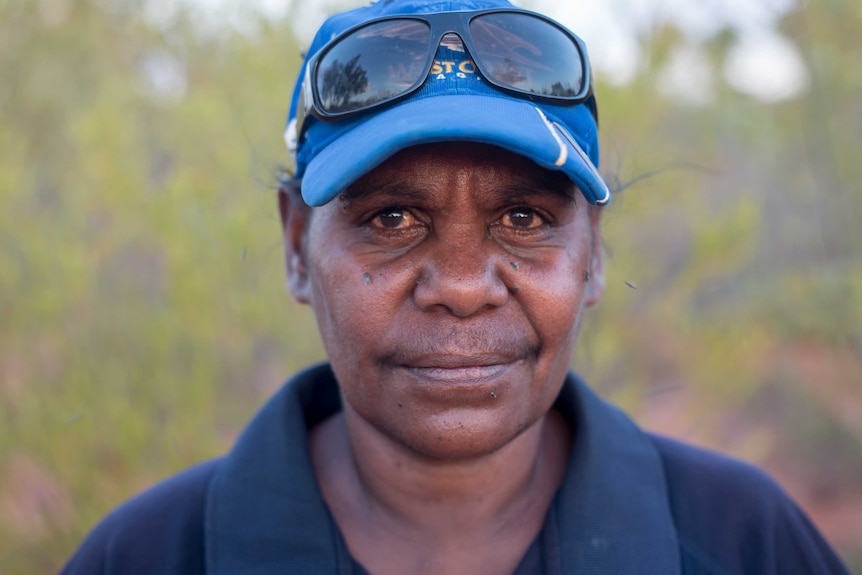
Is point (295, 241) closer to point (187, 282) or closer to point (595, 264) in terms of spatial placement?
point (595, 264)

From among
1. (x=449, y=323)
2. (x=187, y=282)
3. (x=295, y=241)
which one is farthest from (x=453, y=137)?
(x=187, y=282)

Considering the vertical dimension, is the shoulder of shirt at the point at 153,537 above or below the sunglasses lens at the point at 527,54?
below

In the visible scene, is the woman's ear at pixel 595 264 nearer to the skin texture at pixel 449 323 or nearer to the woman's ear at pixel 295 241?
the skin texture at pixel 449 323

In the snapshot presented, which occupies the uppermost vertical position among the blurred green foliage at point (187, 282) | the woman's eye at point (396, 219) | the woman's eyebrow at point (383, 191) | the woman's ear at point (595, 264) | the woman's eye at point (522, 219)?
the woman's eyebrow at point (383, 191)

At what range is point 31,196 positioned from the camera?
4.26 m

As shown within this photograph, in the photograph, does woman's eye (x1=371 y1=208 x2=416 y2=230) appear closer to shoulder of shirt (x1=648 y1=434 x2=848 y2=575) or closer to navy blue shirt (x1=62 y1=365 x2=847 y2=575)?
navy blue shirt (x1=62 y1=365 x2=847 y2=575)

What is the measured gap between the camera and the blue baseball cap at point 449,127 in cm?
134

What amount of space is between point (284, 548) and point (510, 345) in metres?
0.61

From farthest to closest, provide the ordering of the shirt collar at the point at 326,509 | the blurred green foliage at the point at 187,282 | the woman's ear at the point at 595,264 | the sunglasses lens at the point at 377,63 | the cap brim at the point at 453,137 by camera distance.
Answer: the blurred green foliage at the point at 187,282 → the woman's ear at the point at 595,264 → the shirt collar at the point at 326,509 → the sunglasses lens at the point at 377,63 → the cap brim at the point at 453,137

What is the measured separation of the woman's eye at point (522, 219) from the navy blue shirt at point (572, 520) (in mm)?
512

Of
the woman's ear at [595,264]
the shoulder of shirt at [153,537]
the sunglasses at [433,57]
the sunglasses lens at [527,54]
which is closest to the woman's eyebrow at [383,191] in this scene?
the sunglasses at [433,57]

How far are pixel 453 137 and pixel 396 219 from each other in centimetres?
24

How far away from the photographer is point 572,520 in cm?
160

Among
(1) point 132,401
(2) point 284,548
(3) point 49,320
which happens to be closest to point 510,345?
(2) point 284,548
